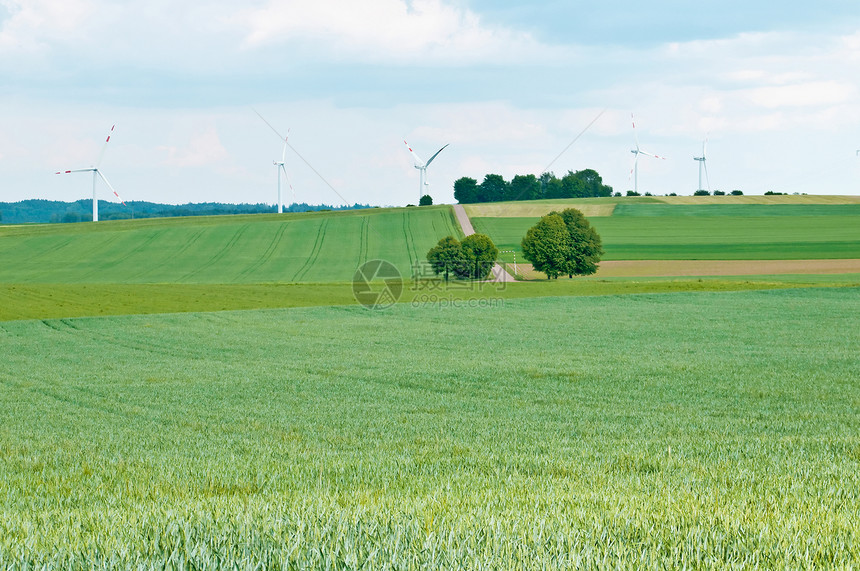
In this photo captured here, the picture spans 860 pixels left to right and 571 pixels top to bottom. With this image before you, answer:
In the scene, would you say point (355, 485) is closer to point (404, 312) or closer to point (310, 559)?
point (310, 559)

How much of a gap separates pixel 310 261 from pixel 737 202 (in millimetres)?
84299

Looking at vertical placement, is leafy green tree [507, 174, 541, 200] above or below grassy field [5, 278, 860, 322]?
above

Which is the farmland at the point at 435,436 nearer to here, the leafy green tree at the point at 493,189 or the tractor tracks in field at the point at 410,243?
the tractor tracks in field at the point at 410,243

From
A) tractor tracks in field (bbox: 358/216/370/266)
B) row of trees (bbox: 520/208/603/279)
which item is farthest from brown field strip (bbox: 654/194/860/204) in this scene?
tractor tracks in field (bbox: 358/216/370/266)

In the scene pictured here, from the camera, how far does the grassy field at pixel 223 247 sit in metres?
87.2

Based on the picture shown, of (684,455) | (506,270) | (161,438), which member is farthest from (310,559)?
(506,270)

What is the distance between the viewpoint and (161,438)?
12320 mm

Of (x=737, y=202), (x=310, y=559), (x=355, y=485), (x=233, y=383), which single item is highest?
(x=737, y=202)

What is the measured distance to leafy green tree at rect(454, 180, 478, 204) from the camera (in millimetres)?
195500

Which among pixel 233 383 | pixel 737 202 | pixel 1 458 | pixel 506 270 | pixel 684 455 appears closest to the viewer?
pixel 684 455

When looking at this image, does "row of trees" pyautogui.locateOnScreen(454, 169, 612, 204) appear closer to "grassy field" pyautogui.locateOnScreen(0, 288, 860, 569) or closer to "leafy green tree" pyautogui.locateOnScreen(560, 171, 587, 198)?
"leafy green tree" pyautogui.locateOnScreen(560, 171, 587, 198)

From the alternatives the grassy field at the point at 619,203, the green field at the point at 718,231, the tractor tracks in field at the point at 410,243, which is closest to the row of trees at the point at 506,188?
the grassy field at the point at 619,203
